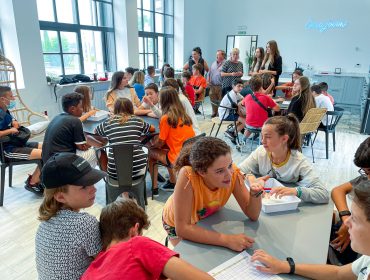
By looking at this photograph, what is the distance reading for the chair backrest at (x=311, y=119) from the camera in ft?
11.6

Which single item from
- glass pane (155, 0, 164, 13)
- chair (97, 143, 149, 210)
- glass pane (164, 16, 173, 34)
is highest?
glass pane (155, 0, 164, 13)

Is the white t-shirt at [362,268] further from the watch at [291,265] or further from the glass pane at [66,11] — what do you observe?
the glass pane at [66,11]

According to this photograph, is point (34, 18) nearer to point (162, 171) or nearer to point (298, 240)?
point (162, 171)

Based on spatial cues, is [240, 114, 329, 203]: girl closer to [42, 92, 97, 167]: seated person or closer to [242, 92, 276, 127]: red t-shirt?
[42, 92, 97, 167]: seated person

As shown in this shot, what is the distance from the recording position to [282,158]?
65.0 inches

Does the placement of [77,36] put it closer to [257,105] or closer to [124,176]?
[257,105]

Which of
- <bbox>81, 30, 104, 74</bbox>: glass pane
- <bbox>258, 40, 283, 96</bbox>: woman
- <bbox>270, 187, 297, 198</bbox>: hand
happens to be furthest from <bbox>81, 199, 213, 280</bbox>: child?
<bbox>81, 30, 104, 74</bbox>: glass pane

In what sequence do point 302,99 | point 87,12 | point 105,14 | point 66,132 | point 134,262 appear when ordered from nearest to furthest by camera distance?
point 134,262
point 66,132
point 302,99
point 87,12
point 105,14

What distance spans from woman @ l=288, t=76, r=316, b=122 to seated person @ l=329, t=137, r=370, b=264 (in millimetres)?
2263

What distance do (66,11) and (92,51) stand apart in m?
0.99

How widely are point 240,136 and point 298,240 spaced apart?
3903mm

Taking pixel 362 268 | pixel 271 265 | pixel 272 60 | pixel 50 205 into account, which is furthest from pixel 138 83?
pixel 362 268

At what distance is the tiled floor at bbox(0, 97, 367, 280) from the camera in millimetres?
2023

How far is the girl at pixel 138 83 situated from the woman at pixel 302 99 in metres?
2.42
